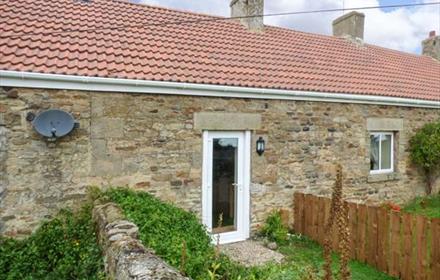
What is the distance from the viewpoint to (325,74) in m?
9.23

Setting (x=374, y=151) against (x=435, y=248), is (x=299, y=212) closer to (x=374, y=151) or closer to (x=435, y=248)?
(x=435, y=248)

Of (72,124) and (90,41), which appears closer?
(72,124)

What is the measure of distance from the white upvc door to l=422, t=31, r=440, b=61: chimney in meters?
12.3

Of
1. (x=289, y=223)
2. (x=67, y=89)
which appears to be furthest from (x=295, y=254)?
(x=67, y=89)

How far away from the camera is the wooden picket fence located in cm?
514

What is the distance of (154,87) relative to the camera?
6.44m

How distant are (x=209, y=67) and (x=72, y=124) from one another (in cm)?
311

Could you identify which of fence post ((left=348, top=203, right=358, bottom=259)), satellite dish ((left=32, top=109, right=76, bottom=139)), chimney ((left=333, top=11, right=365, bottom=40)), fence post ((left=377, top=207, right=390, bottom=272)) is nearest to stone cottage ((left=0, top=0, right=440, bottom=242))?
satellite dish ((left=32, top=109, right=76, bottom=139))

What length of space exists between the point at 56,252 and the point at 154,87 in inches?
128

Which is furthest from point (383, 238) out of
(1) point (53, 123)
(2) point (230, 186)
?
(1) point (53, 123)

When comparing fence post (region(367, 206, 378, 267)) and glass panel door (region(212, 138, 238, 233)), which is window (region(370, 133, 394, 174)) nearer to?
fence post (region(367, 206, 378, 267))

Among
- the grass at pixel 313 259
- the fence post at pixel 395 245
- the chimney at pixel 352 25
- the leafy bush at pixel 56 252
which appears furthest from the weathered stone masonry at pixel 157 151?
the chimney at pixel 352 25

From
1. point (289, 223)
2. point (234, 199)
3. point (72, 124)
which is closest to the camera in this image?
point (72, 124)

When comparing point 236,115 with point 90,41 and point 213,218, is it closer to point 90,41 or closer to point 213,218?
point 213,218
